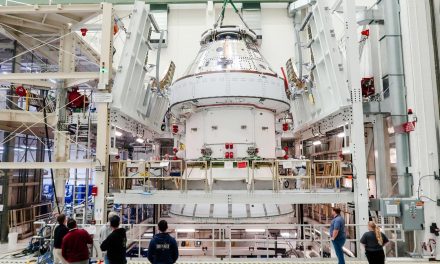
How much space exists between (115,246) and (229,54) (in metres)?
9.62

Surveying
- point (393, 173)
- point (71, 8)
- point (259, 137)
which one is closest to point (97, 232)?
point (259, 137)

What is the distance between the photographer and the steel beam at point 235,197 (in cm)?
1031

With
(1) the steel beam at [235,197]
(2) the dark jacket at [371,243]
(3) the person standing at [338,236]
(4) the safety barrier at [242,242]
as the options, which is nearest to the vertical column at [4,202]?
(4) the safety barrier at [242,242]

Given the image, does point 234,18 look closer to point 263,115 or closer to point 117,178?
point 263,115

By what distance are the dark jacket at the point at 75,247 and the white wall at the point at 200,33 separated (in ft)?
55.3

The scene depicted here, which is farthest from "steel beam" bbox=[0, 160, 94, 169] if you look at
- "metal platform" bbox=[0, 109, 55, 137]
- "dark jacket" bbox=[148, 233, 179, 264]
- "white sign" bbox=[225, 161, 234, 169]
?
"dark jacket" bbox=[148, 233, 179, 264]

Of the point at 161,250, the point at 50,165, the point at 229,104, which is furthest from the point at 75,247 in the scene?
the point at 229,104

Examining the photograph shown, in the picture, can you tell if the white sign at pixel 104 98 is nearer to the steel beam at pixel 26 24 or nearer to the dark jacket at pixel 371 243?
the steel beam at pixel 26 24

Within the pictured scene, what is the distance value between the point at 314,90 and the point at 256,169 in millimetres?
4450

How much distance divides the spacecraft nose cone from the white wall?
6.64 metres

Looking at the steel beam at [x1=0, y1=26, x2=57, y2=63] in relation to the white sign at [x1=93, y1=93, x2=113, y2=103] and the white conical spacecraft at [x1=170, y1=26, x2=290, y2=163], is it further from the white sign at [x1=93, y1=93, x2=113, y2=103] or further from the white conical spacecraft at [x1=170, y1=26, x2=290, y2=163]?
the white conical spacecraft at [x1=170, y1=26, x2=290, y2=163]

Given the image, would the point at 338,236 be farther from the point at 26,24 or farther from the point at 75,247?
the point at 26,24

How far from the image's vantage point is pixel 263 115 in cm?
1344

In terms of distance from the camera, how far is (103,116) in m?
10.8
